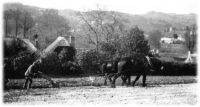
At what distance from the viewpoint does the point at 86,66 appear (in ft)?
85.4

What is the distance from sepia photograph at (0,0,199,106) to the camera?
13.9 meters

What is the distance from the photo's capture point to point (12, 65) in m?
24.9

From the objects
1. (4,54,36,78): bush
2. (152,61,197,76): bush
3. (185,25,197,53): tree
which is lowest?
(152,61,197,76): bush

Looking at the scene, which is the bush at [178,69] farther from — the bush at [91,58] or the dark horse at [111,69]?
the dark horse at [111,69]

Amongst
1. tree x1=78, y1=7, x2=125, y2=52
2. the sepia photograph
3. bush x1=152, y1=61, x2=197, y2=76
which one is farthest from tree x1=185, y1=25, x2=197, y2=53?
tree x1=78, y1=7, x2=125, y2=52

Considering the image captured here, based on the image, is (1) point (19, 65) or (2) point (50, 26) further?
(2) point (50, 26)

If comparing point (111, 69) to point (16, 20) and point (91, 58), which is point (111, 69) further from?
point (16, 20)

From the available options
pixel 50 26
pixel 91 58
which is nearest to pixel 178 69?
pixel 91 58

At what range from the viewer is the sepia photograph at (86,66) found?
1395 cm

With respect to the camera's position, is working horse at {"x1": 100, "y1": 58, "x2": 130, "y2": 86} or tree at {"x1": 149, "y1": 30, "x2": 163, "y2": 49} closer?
working horse at {"x1": 100, "y1": 58, "x2": 130, "y2": 86}

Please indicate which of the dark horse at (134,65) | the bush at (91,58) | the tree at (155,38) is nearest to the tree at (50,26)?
the bush at (91,58)

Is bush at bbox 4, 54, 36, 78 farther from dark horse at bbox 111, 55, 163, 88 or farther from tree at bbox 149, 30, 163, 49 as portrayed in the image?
tree at bbox 149, 30, 163, 49

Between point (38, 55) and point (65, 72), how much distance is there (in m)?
4.20

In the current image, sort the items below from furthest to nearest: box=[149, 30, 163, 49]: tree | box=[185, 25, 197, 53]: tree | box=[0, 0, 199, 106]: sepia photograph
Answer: box=[149, 30, 163, 49]: tree < box=[185, 25, 197, 53]: tree < box=[0, 0, 199, 106]: sepia photograph
